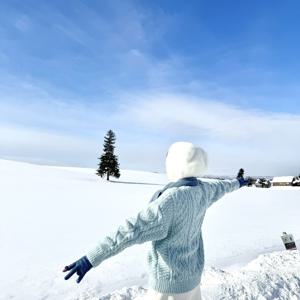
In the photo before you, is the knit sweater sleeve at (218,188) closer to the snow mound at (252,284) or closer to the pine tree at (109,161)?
the snow mound at (252,284)

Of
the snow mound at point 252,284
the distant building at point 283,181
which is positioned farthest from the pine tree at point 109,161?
the snow mound at point 252,284

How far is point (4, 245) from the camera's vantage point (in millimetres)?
7043

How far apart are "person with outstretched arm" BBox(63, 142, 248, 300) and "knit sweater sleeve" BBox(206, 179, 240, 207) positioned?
0.09m

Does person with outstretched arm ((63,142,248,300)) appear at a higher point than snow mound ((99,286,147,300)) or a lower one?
higher

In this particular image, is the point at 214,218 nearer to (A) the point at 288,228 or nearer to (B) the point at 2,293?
(A) the point at 288,228

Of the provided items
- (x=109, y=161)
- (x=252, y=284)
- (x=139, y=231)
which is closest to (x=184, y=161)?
(x=139, y=231)

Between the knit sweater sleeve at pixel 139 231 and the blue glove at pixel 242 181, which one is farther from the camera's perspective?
the blue glove at pixel 242 181

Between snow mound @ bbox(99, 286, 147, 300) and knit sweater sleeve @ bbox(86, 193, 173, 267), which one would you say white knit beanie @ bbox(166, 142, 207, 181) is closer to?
knit sweater sleeve @ bbox(86, 193, 173, 267)

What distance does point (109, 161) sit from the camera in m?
37.9

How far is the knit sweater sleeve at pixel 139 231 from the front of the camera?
2.04 meters

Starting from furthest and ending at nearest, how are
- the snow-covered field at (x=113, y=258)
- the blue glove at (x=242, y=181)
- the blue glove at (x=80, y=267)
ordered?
the snow-covered field at (x=113, y=258), the blue glove at (x=242, y=181), the blue glove at (x=80, y=267)

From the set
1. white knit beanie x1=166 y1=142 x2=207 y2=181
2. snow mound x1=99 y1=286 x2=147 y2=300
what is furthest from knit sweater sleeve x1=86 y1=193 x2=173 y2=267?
snow mound x1=99 y1=286 x2=147 y2=300

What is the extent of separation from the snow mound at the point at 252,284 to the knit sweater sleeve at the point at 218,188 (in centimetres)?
163

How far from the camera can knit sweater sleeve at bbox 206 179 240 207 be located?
2648 mm
